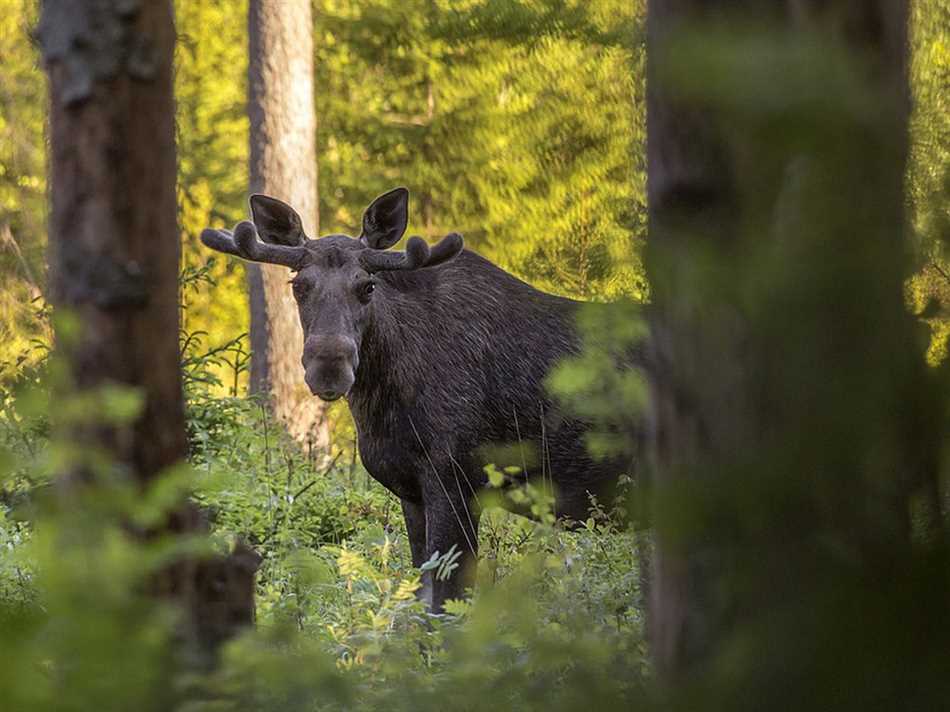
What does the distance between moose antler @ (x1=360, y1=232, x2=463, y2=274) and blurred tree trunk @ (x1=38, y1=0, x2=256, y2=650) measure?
4.13m

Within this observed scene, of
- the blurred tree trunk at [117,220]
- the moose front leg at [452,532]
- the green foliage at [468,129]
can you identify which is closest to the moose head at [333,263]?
the moose front leg at [452,532]

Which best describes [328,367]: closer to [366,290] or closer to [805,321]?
[366,290]

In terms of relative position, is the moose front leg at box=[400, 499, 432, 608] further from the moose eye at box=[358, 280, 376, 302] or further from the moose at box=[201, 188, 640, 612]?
the moose eye at box=[358, 280, 376, 302]

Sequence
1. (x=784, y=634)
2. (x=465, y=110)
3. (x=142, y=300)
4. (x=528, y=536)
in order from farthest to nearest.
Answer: (x=465, y=110)
(x=528, y=536)
(x=142, y=300)
(x=784, y=634)

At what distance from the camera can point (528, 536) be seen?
7.28 metres

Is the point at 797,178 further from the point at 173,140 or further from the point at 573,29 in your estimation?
the point at 573,29

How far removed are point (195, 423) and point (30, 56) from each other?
627 inches

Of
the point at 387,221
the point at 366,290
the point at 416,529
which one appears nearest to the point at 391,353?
the point at 366,290

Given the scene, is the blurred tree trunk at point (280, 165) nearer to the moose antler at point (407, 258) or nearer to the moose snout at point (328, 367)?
the moose antler at point (407, 258)

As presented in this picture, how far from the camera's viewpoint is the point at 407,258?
7867 mm

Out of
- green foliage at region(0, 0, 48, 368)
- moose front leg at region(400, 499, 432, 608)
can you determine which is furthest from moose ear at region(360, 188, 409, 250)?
green foliage at region(0, 0, 48, 368)

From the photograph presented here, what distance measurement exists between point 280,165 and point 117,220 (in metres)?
12.1

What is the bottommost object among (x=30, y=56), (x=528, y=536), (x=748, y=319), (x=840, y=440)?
(x=528, y=536)

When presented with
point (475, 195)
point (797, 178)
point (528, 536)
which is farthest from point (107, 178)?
point (475, 195)
